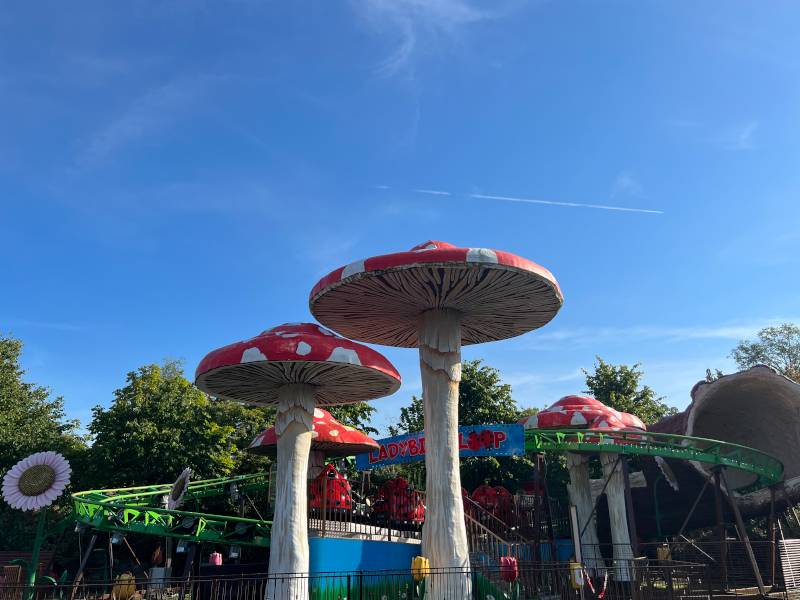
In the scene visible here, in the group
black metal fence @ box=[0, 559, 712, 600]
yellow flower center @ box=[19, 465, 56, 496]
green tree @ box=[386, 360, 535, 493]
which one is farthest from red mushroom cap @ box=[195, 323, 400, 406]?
green tree @ box=[386, 360, 535, 493]

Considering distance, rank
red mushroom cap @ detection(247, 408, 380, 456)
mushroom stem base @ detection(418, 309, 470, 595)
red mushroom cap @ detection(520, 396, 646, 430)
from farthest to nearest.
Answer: red mushroom cap @ detection(520, 396, 646, 430) < red mushroom cap @ detection(247, 408, 380, 456) < mushroom stem base @ detection(418, 309, 470, 595)

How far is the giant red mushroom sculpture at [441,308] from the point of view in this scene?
10508 mm

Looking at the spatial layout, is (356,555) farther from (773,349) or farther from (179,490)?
(773,349)

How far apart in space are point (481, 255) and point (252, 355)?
5.05 m

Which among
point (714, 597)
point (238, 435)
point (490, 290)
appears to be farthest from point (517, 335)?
point (238, 435)

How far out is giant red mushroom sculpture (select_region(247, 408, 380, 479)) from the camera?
54.9 feet

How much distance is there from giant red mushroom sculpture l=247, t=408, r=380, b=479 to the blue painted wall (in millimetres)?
3182

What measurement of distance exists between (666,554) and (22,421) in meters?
30.0

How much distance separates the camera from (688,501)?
22.4 meters

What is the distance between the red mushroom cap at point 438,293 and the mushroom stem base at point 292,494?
205cm

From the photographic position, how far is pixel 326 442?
1741cm

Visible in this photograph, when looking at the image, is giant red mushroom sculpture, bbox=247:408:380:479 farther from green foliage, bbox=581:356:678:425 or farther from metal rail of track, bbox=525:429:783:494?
green foliage, bbox=581:356:678:425

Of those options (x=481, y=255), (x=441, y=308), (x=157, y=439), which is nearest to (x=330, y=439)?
(x=441, y=308)

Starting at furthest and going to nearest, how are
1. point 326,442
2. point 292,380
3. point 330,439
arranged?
point 326,442 < point 330,439 < point 292,380
